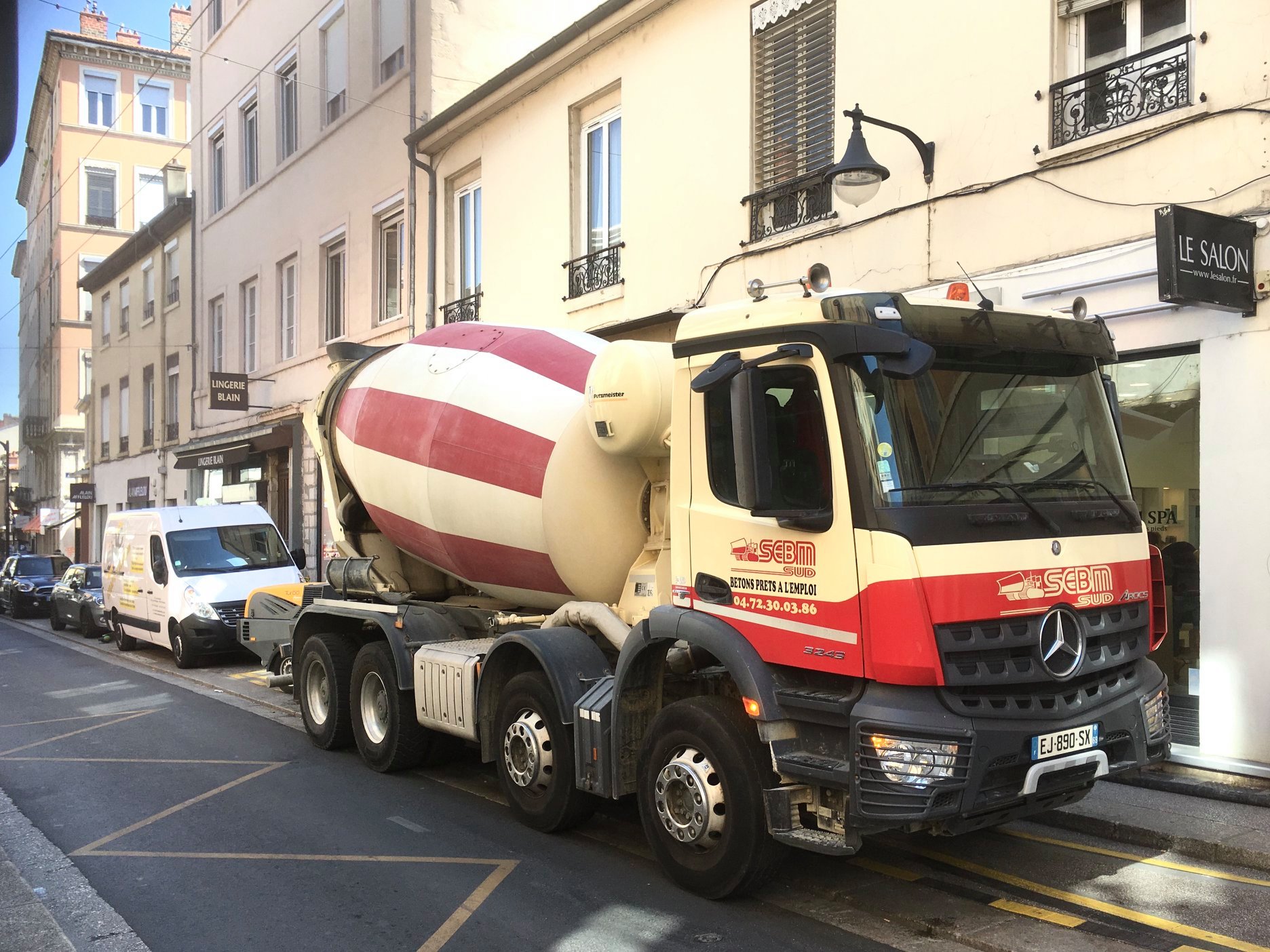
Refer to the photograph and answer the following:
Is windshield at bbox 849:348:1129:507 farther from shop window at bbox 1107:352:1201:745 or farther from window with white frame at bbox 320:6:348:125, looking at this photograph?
window with white frame at bbox 320:6:348:125

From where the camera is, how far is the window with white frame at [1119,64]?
7.84 meters

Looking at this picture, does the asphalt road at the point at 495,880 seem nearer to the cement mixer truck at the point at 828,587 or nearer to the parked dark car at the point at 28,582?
the cement mixer truck at the point at 828,587

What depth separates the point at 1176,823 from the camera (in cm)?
639

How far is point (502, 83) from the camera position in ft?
50.1

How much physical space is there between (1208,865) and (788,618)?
2851 mm

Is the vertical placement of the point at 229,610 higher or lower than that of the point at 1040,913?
higher

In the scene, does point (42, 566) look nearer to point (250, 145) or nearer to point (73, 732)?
point (250, 145)

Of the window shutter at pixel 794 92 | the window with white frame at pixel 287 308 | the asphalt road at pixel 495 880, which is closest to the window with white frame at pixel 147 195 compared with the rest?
the window with white frame at pixel 287 308

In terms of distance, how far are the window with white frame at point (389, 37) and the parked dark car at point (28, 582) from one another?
1355cm

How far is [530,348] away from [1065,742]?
4.24 metres

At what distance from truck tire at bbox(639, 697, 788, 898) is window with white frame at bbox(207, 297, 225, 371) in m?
23.6

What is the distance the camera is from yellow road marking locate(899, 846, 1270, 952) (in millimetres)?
4758

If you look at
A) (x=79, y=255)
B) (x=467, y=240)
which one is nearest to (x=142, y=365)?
(x=79, y=255)

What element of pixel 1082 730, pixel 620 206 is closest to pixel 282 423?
pixel 620 206
